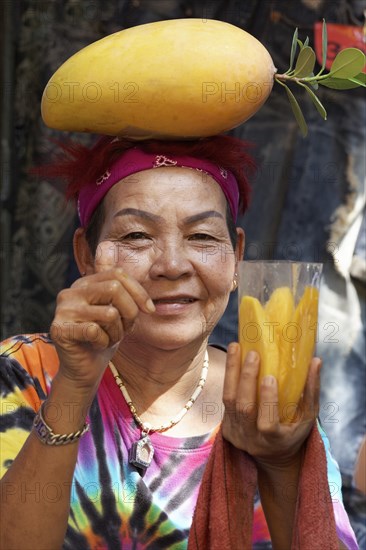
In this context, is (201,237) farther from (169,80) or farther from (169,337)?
(169,80)

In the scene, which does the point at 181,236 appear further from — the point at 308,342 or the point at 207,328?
the point at 308,342

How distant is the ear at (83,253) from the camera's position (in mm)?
2676

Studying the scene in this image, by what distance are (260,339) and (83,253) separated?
1.09m

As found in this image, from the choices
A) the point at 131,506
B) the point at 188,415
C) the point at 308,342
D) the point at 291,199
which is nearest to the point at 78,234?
the point at 188,415

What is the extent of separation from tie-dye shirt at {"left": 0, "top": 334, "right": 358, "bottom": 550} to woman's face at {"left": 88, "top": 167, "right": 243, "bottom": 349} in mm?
305

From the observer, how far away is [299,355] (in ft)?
5.76

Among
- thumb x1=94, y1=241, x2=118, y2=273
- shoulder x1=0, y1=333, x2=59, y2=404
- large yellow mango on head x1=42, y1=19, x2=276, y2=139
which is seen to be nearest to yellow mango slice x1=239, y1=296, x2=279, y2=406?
thumb x1=94, y1=241, x2=118, y2=273

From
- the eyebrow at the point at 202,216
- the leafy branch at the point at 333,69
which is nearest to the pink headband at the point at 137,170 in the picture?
the eyebrow at the point at 202,216

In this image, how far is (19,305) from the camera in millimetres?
4211

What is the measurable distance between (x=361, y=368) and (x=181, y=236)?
5.95ft

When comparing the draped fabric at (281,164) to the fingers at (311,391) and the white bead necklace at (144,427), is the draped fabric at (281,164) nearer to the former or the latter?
the white bead necklace at (144,427)

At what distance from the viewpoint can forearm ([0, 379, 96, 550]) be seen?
1.88 metres

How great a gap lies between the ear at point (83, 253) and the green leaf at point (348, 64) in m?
0.96

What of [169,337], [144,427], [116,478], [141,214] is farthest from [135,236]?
[116,478]
